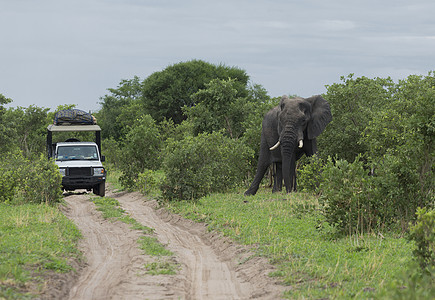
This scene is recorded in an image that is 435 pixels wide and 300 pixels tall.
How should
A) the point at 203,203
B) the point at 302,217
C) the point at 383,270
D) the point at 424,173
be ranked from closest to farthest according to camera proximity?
the point at 383,270 → the point at 424,173 → the point at 302,217 → the point at 203,203

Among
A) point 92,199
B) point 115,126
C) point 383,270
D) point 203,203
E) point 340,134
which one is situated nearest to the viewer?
point 383,270

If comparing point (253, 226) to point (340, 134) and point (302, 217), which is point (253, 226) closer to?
point (302, 217)

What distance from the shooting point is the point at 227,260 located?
419 inches

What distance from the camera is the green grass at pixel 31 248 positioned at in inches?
305

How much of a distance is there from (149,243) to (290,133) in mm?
8178

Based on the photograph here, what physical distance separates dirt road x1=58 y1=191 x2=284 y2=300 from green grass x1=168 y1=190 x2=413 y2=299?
330mm

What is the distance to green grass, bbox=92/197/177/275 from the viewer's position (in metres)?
9.41

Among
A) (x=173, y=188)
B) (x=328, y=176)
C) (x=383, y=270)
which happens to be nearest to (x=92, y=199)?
(x=173, y=188)

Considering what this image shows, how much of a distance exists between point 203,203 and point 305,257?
308 inches

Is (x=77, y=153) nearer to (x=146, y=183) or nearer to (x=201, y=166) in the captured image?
(x=146, y=183)

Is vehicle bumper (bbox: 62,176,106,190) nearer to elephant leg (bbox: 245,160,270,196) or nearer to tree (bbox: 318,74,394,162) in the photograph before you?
elephant leg (bbox: 245,160,270,196)

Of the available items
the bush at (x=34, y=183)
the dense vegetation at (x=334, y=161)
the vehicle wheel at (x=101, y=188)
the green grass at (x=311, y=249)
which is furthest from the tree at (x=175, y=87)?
the green grass at (x=311, y=249)

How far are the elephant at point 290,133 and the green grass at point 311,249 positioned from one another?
2.92 meters

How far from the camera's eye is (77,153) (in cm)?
2289
